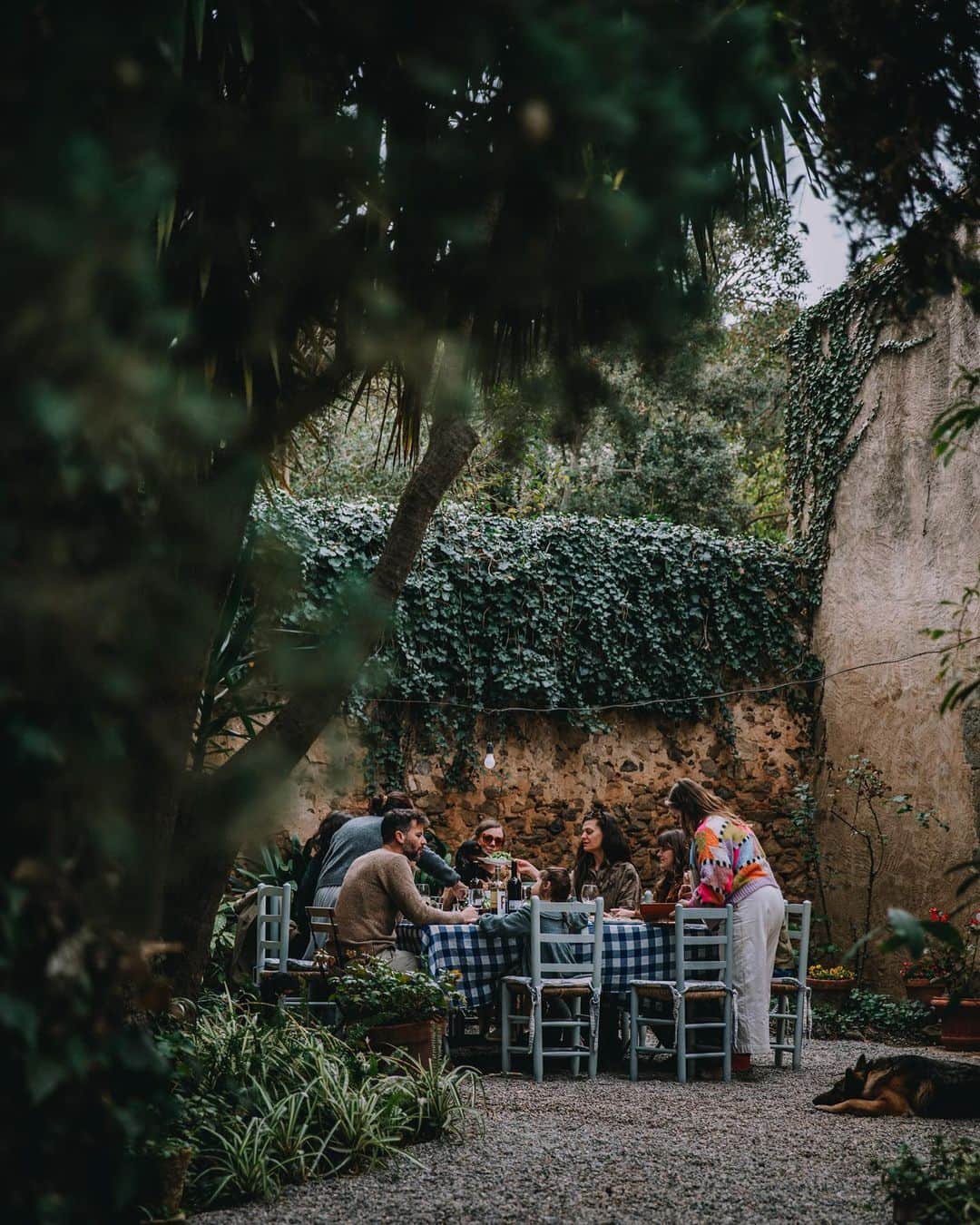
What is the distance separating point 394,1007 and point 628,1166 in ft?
3.65

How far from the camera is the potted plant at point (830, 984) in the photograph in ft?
26.7

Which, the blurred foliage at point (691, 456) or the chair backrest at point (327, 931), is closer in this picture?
the chair backrest at point (327, 931)

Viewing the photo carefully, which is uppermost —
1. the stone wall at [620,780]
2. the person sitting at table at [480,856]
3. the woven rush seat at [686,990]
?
the stone wall at [620,780]

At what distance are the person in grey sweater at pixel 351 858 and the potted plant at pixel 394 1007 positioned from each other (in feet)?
4.96

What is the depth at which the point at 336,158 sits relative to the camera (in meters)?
1.20

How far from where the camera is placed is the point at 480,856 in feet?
22.5

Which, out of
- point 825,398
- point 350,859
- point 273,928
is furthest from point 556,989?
point 825,398

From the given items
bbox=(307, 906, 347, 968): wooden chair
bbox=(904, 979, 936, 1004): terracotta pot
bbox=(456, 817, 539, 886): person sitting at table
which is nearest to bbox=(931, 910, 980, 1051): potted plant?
bbox=(904, 979, 936, 1004): terracotta pot

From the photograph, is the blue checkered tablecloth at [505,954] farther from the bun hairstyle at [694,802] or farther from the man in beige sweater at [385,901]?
the bun hairstyle at [694,802]

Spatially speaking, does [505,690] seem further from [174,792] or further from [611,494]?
[174,792]

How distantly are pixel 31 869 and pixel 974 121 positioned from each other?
7.64 ft

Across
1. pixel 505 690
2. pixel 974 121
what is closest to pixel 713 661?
pixel 505 690

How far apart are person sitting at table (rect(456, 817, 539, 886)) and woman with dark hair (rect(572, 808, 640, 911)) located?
0.48 meters

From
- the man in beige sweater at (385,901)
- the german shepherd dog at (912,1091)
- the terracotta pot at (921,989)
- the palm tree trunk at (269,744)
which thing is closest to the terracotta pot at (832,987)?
the terracotta pot at (921,989)
